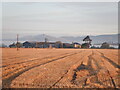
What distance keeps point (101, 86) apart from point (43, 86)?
2.60 m

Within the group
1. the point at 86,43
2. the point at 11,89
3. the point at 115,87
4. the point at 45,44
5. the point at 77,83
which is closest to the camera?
the point at 11,89

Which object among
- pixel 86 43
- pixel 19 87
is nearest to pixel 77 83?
pixel 19 87

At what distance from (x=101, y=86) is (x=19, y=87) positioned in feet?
11.9

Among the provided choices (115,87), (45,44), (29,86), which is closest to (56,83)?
(29,86)

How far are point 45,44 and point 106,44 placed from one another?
123ft

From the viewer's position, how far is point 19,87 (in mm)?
9281

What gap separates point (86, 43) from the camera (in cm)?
12306

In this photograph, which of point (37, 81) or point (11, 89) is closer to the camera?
point (11, 89)

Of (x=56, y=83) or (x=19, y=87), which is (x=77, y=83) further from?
(x=19, y=87)

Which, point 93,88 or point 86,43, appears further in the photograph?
point 86,43

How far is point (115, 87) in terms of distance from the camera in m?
9.61

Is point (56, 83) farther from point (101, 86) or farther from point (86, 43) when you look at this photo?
point (86, 43)

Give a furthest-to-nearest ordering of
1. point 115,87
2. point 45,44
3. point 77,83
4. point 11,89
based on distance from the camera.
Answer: point 45,44 → point 77,83 → point 115,87 → point 11,89

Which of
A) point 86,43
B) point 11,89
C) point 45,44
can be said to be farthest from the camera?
point 45,44
